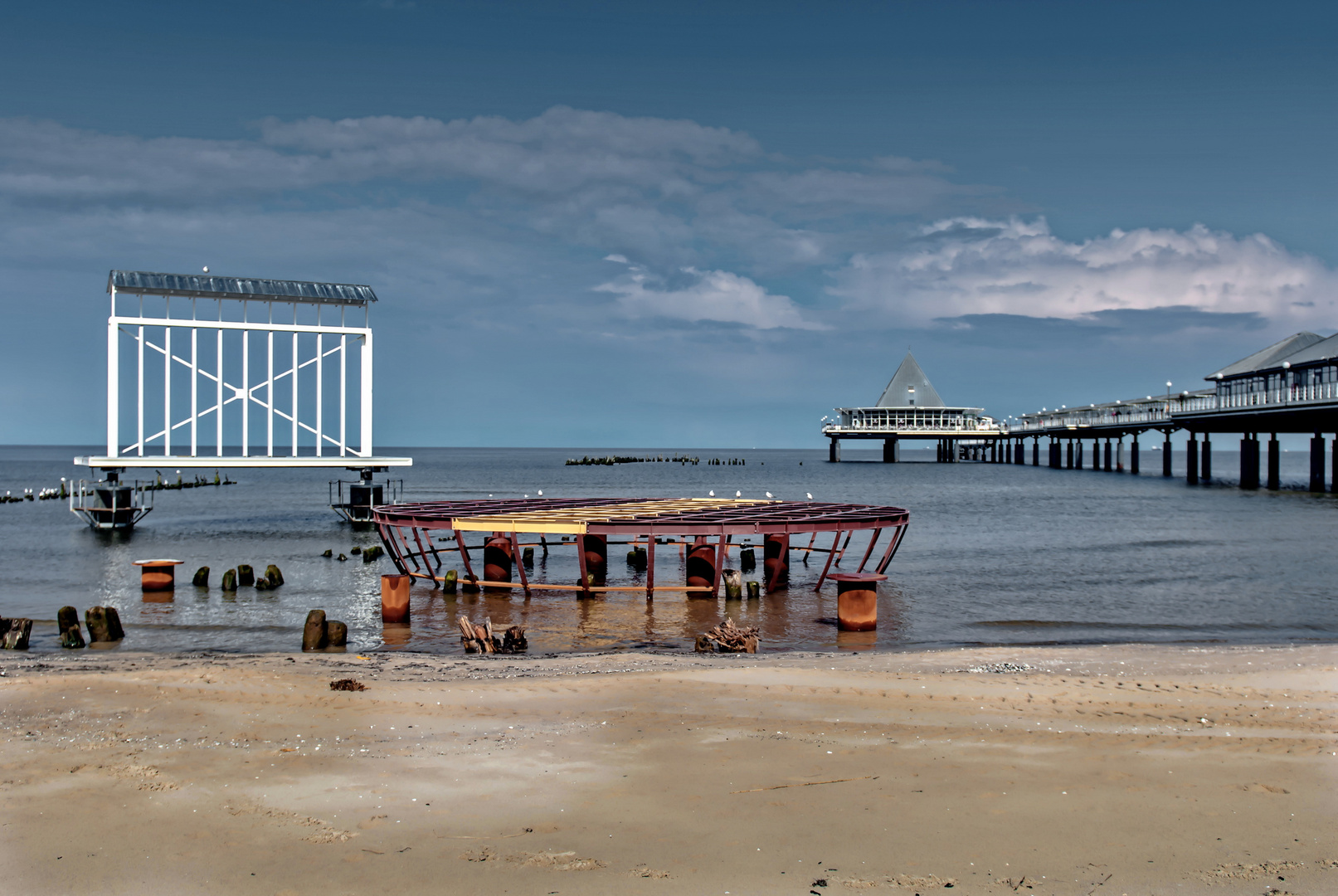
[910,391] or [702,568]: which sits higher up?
[910,391]

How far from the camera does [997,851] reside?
7.25 metres

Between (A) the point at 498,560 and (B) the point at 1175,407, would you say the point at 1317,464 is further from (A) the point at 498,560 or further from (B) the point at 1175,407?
(A) the point at 498,560

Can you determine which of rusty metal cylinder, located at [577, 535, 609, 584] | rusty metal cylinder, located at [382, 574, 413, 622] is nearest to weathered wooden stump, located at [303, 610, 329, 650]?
rusty metal cylinder, located at [382, 574, 413, 622]

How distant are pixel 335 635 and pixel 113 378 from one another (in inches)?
1229

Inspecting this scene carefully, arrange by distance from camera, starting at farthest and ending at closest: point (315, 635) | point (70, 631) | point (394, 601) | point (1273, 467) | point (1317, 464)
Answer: point (1273, 467), point (1317, 464), point (394, 601), point (70, 631), point (315, 635)

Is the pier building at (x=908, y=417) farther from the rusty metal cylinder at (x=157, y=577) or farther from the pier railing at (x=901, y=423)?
the rusty metal cylinder at (x=157, y=577)

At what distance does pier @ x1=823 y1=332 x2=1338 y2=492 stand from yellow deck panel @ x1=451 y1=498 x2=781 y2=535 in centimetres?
5025

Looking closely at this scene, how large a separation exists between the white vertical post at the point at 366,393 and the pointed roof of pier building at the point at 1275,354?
67.2 metres

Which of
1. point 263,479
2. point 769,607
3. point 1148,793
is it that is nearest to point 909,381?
point 263,479

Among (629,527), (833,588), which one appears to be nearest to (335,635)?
(629,527)

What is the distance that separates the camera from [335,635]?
1734 centimetres

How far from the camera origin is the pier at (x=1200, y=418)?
66188 millimetres

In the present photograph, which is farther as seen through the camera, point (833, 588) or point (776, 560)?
point (833, 588)

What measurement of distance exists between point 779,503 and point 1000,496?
52.4 meters
